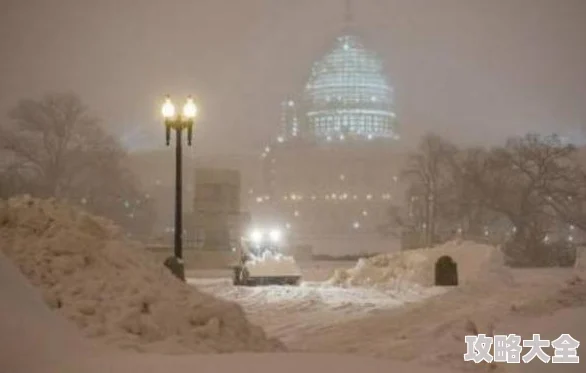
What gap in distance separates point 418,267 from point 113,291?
48.3ft

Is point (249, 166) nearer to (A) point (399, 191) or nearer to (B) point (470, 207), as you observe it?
(A) point (399, 191)

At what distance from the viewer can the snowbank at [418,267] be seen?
21125mm

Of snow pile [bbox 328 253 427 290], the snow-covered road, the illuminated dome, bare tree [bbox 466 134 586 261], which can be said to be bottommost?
the snow-covered road

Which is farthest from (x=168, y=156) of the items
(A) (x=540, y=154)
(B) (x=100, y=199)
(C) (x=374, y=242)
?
(A) (x=540, y=154)

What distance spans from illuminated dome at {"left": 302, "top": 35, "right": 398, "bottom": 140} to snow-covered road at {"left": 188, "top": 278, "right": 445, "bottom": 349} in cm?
8972

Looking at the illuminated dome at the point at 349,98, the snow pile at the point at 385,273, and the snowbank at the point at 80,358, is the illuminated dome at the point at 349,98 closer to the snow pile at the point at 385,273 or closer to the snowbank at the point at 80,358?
the snow pile at the point at 385,273

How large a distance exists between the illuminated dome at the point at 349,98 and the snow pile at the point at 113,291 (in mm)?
98187

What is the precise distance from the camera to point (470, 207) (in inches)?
1807

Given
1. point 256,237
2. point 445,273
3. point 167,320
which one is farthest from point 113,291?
point 256,237

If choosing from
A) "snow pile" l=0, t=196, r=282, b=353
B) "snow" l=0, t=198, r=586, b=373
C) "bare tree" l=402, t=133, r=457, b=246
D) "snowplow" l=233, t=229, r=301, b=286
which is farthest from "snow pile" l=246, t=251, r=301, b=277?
"bare tree" l=402, t=133, r=457, b=246

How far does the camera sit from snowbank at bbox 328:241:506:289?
2112cm

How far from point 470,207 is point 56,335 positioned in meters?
40.9

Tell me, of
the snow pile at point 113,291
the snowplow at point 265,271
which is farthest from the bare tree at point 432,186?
the snow pile at point 113,291

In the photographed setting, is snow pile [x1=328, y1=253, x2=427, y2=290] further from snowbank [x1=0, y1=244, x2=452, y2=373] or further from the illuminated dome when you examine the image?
the illuminated dome
